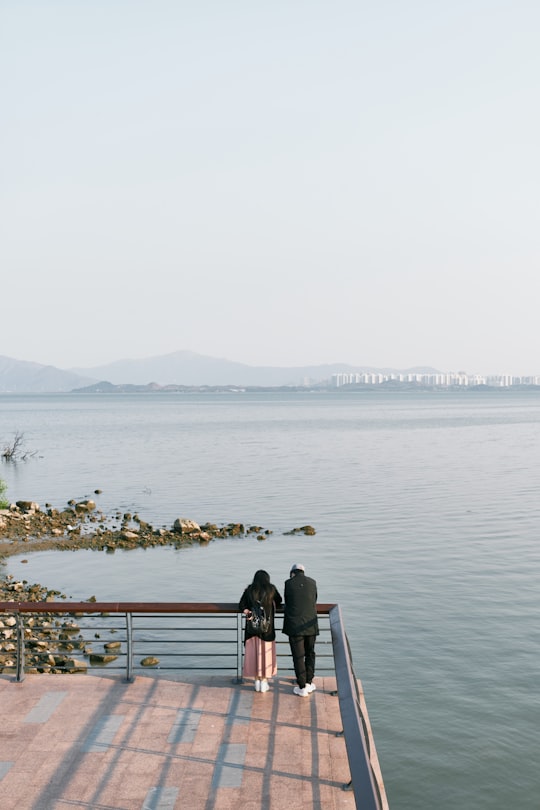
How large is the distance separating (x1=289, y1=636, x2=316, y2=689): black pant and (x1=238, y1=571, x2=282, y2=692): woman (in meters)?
0.37

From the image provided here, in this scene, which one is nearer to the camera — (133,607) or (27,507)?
(133,607)

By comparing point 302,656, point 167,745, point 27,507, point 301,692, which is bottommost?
point 27,507

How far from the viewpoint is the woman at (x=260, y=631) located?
12016mm

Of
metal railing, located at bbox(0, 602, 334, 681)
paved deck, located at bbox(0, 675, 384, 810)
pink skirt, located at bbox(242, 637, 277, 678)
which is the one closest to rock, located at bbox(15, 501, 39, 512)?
metal railing, located at bbox(0, 602, 334, 681)

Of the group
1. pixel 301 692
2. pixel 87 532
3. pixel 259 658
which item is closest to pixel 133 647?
pixel 259 658

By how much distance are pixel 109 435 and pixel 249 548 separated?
96.4 metres

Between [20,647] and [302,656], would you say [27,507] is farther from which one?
[302,656]

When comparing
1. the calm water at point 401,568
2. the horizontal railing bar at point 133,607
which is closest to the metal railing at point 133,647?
the calm water at point 401,568

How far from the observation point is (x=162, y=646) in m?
24.6

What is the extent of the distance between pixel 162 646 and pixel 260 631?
13.6 metres

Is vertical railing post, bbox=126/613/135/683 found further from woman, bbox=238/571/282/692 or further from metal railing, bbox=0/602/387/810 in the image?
woman, bbox=238/571/282/692

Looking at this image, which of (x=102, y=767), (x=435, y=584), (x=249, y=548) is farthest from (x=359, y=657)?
(x=249, y=548)

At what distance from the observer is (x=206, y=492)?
60.5 m

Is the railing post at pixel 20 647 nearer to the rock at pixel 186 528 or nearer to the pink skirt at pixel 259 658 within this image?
the pink skirt at pixel 259 658
